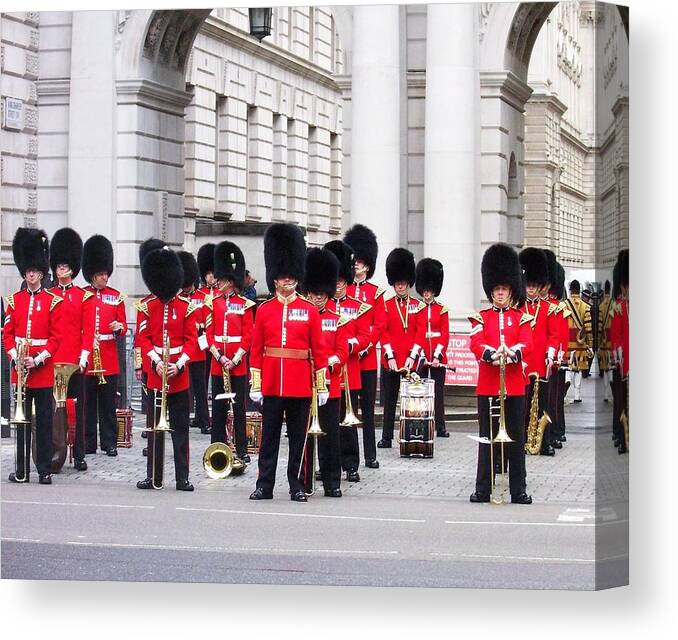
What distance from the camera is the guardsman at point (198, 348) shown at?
12.4 metres

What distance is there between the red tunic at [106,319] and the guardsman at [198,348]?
0.48 meters

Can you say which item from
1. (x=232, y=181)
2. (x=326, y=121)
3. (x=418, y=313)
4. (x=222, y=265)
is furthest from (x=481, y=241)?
(x=232, y=181)

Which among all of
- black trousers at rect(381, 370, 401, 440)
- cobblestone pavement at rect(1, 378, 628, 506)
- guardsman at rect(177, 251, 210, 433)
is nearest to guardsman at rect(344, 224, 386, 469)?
black trousers at rect(381, 370, 401, 440)

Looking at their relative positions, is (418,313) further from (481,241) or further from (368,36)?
(368,36)

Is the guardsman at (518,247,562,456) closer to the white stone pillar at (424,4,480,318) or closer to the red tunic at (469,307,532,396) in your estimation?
the red tunic at (469,307,532,396)

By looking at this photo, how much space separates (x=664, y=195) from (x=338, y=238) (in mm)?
3499

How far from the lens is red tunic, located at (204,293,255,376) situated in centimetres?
1319

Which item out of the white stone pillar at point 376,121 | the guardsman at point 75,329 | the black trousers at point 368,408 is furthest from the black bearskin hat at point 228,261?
the white stone pillar at point 376,121

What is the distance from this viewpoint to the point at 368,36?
582 inches

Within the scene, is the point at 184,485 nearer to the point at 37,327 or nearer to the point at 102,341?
the point at 37,327

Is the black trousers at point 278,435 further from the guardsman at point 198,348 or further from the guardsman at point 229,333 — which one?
the guardsman at point 229,333

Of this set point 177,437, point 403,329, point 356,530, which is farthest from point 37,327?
point 356,530

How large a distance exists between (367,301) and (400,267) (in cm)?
35

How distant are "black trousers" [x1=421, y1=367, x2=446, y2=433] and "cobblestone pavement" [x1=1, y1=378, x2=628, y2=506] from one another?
8cm
